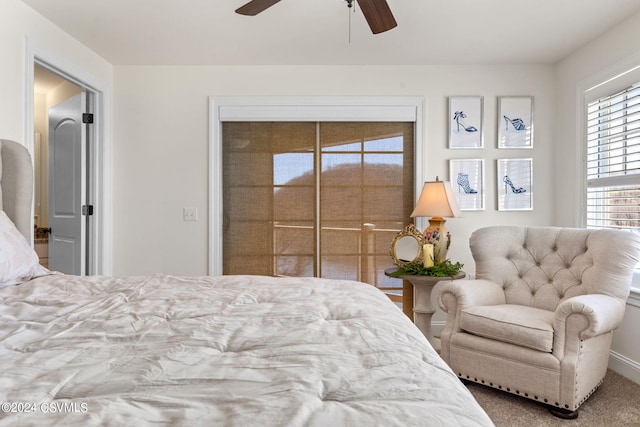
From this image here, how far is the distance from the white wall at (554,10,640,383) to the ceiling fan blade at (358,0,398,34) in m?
1.85

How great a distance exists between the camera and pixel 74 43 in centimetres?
304

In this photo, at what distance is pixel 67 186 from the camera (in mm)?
3451

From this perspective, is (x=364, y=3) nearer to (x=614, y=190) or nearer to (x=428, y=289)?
(x=428, y=289)

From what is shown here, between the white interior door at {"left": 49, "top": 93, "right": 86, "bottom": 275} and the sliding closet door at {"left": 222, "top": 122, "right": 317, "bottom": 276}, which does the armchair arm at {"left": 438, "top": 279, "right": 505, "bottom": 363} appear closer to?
the sliding closet door at {"left": 222, "top": 122, "right": 317, "bottom": 276}

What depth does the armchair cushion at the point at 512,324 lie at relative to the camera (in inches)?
85.2

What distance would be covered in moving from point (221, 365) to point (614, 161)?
129 inches

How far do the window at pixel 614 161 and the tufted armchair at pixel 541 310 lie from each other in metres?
0.46

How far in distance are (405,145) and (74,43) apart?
2.82m

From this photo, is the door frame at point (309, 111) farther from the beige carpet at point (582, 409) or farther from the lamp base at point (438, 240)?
the beige carpet at point (582, 409)

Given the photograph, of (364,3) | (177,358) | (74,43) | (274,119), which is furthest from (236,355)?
(74,43)

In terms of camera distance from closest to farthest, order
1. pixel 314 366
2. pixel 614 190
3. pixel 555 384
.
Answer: pixel 314 366, pixel 555 384, pixel 614 190

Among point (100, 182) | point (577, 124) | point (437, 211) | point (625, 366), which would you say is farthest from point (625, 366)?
point (100, 182)

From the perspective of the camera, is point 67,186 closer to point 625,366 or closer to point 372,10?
point 372,10

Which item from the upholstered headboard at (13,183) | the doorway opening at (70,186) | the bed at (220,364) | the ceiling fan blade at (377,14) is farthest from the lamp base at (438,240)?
the doorway opening at (70,186)
